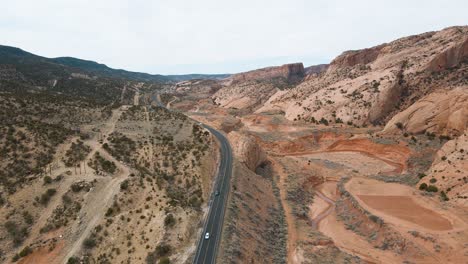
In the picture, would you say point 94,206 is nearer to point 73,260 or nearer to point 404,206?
point 73,260

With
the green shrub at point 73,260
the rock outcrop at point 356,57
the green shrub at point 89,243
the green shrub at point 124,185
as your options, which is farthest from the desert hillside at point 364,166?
the green shrub at point 73,260

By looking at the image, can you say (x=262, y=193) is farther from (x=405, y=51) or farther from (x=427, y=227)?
(x=405, y=51)

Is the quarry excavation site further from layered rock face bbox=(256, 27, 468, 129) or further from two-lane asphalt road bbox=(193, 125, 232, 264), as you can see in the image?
layered rock face bbox=(256, 27, 468, 129)

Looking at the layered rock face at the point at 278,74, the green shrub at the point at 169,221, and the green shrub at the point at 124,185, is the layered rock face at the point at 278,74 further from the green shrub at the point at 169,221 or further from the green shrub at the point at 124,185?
the green shrub at the point at 169,221

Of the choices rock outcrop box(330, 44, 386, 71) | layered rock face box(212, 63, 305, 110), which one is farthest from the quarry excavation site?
layered rock face box(212, 63, 305, 110)

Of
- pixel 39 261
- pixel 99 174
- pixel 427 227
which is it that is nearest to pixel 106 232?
pixel 39 261
